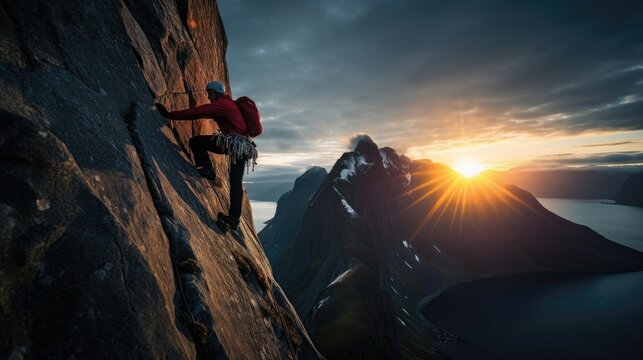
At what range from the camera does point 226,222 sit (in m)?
12.3

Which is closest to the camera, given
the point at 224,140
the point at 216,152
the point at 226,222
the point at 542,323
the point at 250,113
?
the point at 224,140

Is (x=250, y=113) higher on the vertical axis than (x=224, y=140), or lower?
higher

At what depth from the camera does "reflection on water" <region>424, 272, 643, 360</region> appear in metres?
128

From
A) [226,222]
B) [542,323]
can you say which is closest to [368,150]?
[542,323]

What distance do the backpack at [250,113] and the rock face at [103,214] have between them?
2580 mm

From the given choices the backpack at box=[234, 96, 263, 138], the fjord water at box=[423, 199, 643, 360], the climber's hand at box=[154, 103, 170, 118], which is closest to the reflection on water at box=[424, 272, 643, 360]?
the fjord water at box=[423, 199, 643, 360]

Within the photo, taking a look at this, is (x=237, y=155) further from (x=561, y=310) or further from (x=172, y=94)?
(x=561, y=310)

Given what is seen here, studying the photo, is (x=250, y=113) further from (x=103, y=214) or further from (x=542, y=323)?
(x=542, y=323)

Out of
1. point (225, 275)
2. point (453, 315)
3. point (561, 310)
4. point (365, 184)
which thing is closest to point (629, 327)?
point (561, 310)

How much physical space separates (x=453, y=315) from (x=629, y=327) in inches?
3136

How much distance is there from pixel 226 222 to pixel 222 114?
4209mm

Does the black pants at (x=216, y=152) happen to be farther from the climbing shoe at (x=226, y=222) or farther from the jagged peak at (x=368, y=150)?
the jagged peak at (x=368, y=150)

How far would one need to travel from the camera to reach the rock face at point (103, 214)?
4086 mm

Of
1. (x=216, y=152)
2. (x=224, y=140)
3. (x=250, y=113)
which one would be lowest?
(x=216, y=152)
